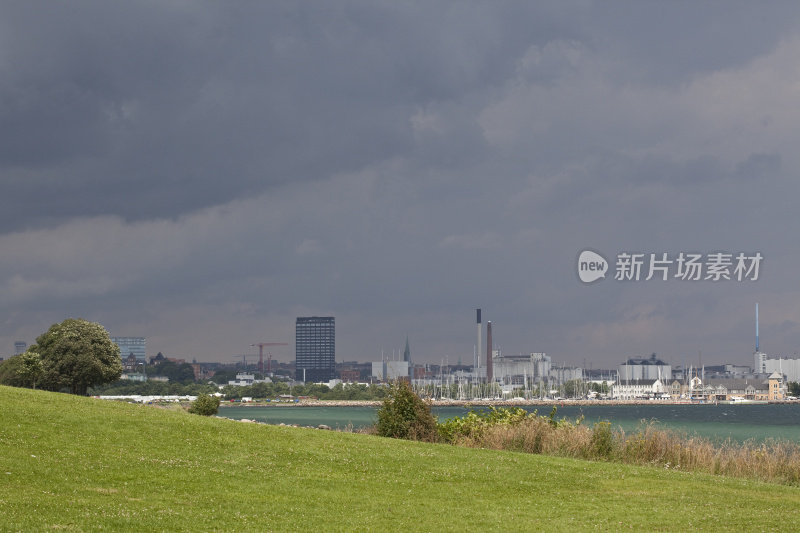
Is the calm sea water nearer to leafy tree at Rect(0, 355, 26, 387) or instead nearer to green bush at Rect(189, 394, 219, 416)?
green bush at Rect(189, 394, 219, 416)

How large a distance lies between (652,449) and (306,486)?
1265 cm

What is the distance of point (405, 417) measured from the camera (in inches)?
1238

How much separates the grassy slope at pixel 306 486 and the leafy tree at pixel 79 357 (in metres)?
46.4

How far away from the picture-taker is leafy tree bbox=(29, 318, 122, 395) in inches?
2766

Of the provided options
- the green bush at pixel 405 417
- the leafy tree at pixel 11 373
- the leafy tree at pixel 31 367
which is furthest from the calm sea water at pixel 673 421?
the leafy tree at pixel 11 373

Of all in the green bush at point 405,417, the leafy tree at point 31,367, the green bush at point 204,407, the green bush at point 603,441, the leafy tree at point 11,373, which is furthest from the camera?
the leafy tree at point 11,373

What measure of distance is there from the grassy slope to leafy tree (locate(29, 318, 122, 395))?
4640cm

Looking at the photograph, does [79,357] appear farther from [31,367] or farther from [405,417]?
[405,417]

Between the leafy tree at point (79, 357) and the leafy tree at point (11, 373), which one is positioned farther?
the leafy tree at point (11, 373)

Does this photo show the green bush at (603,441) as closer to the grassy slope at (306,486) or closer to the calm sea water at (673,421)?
the grassy slope at (306,486)

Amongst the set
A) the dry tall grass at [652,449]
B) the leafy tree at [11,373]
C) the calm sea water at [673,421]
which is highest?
the leafy tree at [11,373]

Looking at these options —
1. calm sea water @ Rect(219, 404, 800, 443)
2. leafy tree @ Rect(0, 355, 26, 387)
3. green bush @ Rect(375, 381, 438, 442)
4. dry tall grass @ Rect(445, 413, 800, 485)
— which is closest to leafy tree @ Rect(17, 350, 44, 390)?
calm sea water @ Rect(219, 404, 800, 443)

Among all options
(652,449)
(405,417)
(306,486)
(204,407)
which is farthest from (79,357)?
(306,486)

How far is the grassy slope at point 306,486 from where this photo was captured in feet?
48.8
